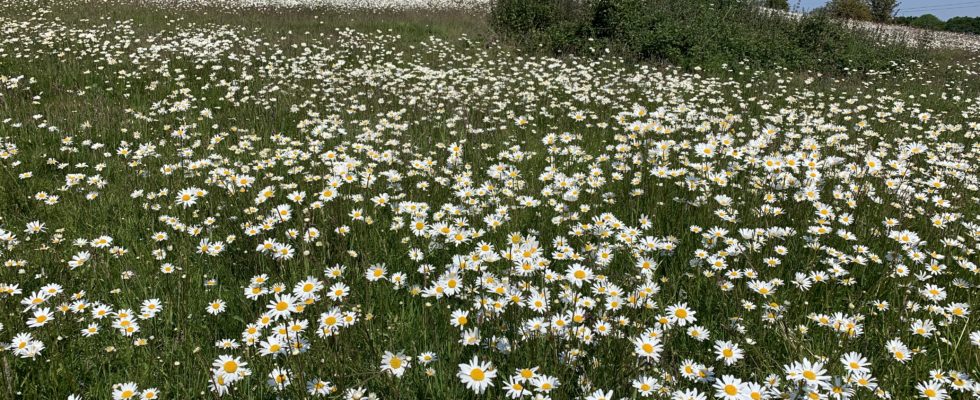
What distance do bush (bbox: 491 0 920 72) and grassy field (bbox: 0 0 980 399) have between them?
10.9 ft

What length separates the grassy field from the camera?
82.2 inches

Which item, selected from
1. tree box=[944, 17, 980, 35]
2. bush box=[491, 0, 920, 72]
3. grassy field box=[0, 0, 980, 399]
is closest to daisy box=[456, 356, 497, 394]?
grassy field box=[0, 0, 980, 399]

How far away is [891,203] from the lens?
3.78 meters

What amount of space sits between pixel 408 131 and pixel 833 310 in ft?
14.1

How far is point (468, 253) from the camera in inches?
122

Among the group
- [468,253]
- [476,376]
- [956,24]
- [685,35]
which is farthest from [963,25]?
[476,376]

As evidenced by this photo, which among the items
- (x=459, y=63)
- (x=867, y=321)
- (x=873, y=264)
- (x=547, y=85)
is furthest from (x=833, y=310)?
(x=459, y=63)

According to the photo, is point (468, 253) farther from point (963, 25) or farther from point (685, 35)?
point (963, 25)

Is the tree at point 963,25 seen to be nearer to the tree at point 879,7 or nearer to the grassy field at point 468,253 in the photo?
the tree at point 879,7

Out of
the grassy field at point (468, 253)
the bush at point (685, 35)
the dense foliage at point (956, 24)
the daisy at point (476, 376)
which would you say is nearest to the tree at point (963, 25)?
the dense foliage at point (956, 24)

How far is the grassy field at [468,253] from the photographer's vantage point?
2088mm

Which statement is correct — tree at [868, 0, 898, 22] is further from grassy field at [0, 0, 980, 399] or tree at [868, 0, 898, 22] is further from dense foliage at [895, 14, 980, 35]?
grassy field at [0, 0, 980, 399]

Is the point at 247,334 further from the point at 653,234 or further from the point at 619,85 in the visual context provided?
the point at 619,85

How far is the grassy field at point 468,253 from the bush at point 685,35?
3337 mm
